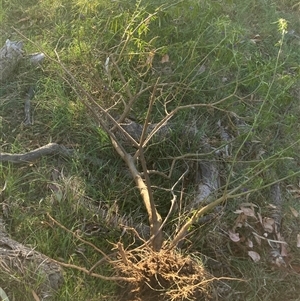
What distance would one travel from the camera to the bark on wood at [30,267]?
7.77ft

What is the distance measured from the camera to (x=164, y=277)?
2.36 meters

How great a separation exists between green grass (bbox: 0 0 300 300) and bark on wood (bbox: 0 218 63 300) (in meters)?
0.07

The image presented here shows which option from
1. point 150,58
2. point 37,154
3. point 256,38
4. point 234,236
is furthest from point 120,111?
point 256,38

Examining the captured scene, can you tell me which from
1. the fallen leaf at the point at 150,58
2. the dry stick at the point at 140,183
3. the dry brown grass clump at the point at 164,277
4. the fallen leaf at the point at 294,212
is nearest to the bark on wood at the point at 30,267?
the dry brown grass clump at the point at 164,277

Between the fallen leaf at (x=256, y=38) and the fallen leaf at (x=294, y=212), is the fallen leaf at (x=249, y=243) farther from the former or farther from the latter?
the fallen leaf at (x=256, y=38)

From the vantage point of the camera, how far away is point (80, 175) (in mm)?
2955

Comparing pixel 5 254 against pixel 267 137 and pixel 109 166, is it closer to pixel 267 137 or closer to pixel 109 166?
pixel 109 166

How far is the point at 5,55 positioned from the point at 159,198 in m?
1.36

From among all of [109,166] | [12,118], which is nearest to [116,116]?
[109,166]

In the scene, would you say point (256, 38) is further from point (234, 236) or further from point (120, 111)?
point (234, 236)

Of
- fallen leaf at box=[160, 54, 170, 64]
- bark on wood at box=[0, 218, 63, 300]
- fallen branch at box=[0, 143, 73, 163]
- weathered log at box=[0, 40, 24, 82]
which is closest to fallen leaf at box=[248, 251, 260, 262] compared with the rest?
bark on wood at box=[0, 218, 63, 300]

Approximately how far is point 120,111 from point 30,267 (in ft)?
4.09

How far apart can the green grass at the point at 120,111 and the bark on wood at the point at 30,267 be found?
69 mm

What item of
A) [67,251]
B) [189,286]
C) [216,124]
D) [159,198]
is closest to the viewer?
[189,286]
